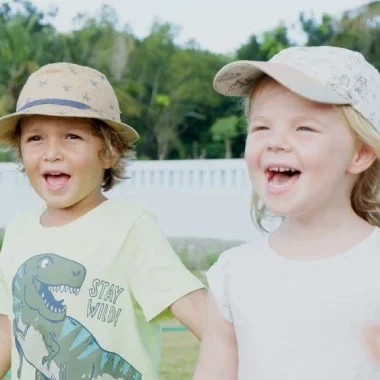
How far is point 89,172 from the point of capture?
2.85m

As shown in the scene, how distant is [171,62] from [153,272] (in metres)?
33.9

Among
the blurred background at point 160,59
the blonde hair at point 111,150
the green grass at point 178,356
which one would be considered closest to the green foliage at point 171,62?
the blurred background at point 160,59

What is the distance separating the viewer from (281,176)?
2035mm

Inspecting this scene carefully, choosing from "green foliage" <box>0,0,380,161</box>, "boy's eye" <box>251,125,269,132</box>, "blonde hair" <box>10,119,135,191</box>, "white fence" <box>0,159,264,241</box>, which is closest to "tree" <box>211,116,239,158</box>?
"green foliage" <box>0,0,380,161</box>

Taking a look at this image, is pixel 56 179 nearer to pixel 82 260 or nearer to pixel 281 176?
pixel 82 260

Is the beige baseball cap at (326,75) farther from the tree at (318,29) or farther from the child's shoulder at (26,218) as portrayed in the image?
the tree at (318,29)

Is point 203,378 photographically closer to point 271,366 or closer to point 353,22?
point 271,366

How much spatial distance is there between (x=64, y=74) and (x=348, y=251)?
3.92 ft

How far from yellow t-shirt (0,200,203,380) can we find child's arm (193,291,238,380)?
0.49 m

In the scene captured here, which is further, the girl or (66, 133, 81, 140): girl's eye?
(66, 133, 81, 140): girl's eye

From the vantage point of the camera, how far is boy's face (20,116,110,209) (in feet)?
9.16

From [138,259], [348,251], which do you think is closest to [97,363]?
[138,259]

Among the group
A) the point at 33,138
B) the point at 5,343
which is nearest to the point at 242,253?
the point at 33,138

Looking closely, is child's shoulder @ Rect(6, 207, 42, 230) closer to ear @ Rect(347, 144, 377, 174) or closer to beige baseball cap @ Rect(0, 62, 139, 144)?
beige baseball cap @ Rect(0, 62, 139, 144)
